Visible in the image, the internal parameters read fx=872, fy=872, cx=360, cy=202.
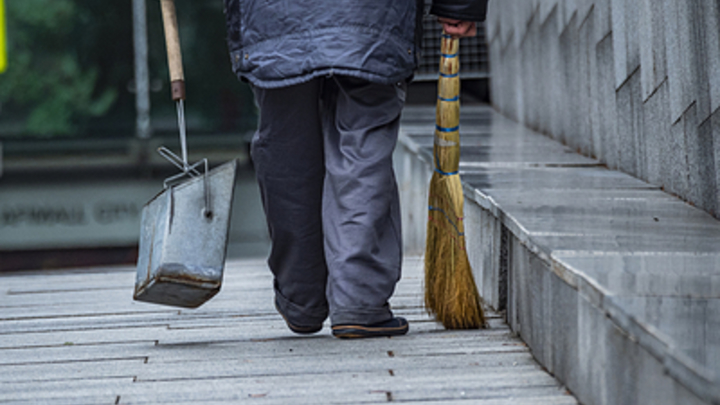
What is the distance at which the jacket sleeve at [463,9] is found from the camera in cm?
191

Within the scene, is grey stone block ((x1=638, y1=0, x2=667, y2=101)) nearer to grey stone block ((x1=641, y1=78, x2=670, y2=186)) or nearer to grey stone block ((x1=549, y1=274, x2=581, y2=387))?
grey stone block ((x1=641, y1=78, x2=670, y2=186))

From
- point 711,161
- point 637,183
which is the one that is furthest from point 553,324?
point 637,183

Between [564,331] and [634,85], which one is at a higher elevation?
[634,85]

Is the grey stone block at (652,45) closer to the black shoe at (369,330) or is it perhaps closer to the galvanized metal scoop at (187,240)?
the black shoe at (369,330)

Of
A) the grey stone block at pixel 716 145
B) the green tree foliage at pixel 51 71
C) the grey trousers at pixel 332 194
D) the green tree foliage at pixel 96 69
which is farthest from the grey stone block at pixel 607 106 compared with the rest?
the green tree foliage at pixel 51 71

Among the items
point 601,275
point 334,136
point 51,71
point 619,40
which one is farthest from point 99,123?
point 601,275

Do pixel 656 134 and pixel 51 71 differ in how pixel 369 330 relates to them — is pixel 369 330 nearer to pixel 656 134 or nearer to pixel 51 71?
pixel 656 134

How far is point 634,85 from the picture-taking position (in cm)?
266

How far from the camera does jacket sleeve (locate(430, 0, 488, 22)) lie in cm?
191

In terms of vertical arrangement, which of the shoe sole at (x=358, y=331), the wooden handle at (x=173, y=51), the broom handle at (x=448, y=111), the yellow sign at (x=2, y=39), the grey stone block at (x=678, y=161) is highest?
the yellow sign at (x=2, y=39)

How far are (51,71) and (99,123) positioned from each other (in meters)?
0.62

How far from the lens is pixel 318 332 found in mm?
2076

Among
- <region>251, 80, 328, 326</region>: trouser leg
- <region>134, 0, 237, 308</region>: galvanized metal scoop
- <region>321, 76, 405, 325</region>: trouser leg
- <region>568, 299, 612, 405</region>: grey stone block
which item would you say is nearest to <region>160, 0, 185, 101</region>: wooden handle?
<region>134, 0, 237, 308</region>: galvanized metal scoop

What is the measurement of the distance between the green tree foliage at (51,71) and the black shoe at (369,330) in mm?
6464
